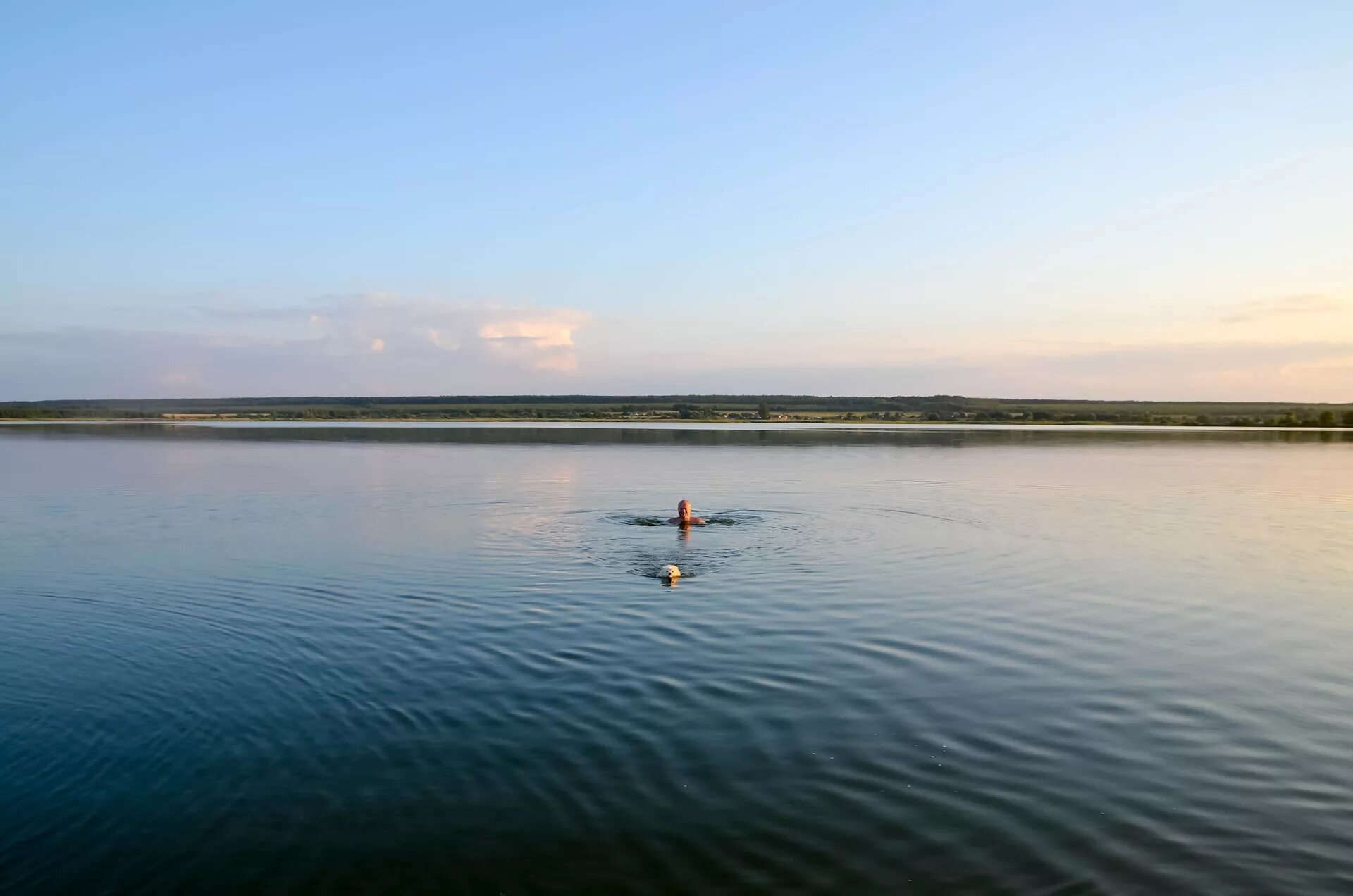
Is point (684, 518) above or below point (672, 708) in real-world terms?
above

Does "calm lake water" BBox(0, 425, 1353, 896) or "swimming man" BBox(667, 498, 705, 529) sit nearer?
"calm lake water" BBox(0, 425, 1353, 896)

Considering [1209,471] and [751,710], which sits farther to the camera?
[1209,471]

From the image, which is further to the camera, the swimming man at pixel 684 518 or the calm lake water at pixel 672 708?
the swimming man at pixel 684 518

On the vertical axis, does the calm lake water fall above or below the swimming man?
below

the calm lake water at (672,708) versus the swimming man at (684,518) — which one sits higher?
the swimming man at (684,518)

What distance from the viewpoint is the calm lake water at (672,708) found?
24.2 ft

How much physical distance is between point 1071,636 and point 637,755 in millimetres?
7880

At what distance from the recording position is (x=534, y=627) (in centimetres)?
1466

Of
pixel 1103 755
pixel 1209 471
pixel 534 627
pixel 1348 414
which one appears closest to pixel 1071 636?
pixel 1103 755

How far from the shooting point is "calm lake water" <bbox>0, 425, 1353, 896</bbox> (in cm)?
739

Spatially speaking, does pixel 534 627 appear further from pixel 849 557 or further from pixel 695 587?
pixel 849 557

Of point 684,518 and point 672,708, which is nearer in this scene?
point 672,708

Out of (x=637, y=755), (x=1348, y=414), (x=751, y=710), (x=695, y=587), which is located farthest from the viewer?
(x=1348, y=414)

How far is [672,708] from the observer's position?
425 inches
